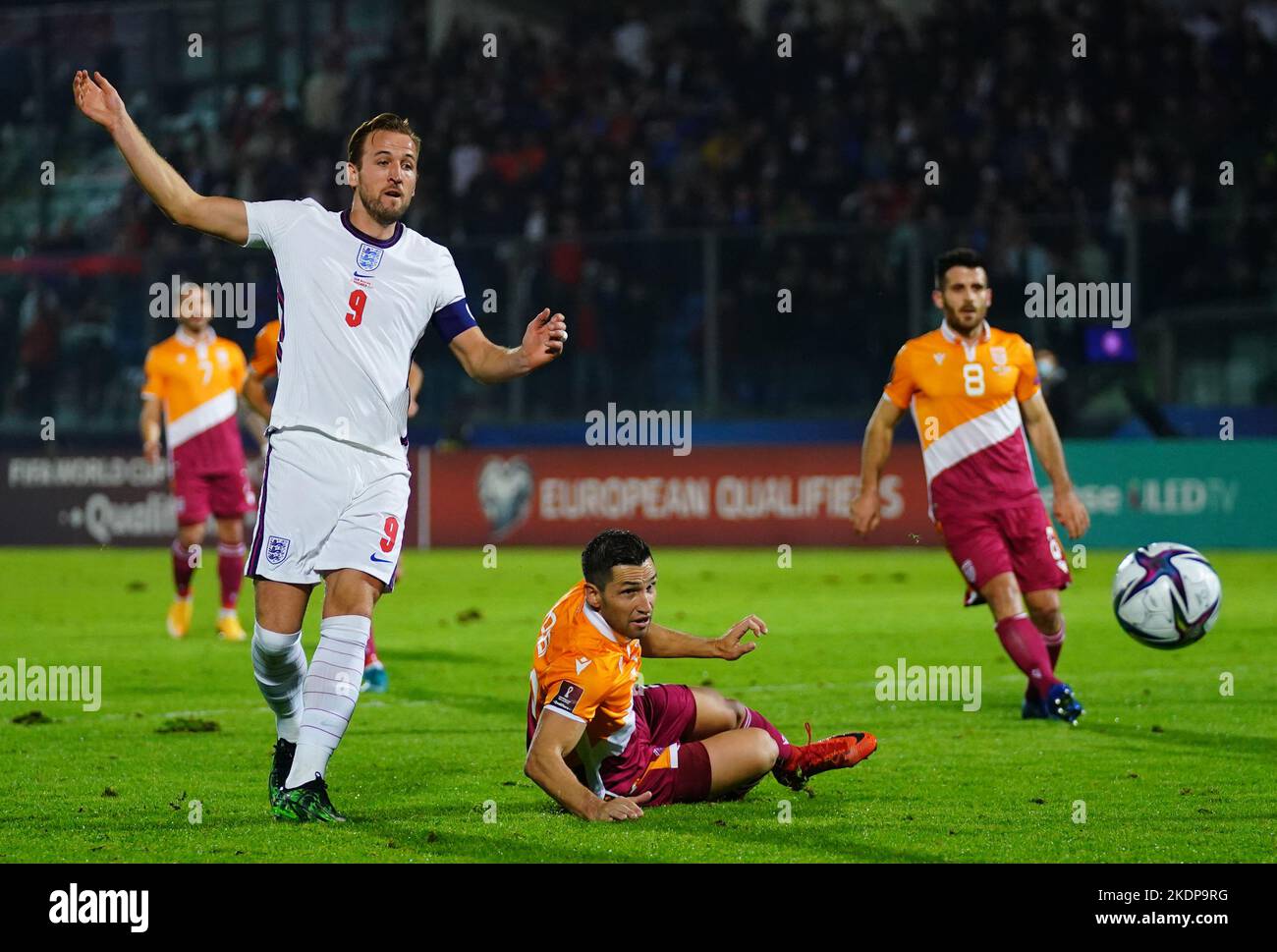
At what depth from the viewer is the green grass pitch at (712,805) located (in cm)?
549

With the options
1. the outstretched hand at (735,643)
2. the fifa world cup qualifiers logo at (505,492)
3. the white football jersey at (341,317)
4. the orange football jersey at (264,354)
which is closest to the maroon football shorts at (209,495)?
the orange football jersey at (264,354)

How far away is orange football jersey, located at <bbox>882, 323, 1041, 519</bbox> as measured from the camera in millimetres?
8758

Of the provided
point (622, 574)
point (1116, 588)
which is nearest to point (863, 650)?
point (1116, 588)

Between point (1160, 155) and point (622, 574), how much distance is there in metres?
18.3

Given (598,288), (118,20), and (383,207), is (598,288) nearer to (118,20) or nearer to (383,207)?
(118,20)

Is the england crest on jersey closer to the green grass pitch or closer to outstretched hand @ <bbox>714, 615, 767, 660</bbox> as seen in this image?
outstretched hand @ <bbox>714, 615, 767, 660</bbox>

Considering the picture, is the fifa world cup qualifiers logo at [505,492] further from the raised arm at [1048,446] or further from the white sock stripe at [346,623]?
the white sock stripe at [346,623]

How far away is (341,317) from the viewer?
19.5ft

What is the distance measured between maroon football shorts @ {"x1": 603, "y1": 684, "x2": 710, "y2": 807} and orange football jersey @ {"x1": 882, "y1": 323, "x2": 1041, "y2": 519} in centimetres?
284

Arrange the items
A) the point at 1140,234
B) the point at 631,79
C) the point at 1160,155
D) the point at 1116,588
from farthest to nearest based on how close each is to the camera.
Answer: the point at 631,79 < the point at 1160,155 < the point at 1140,234 < the point at 1116,588

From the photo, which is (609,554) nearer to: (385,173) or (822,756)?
(822,756)

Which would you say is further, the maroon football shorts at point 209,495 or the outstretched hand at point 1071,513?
the maroon football shorts at point 209,495

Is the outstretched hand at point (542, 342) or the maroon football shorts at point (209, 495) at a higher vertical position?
the outstretched hand at point (542, 342)
